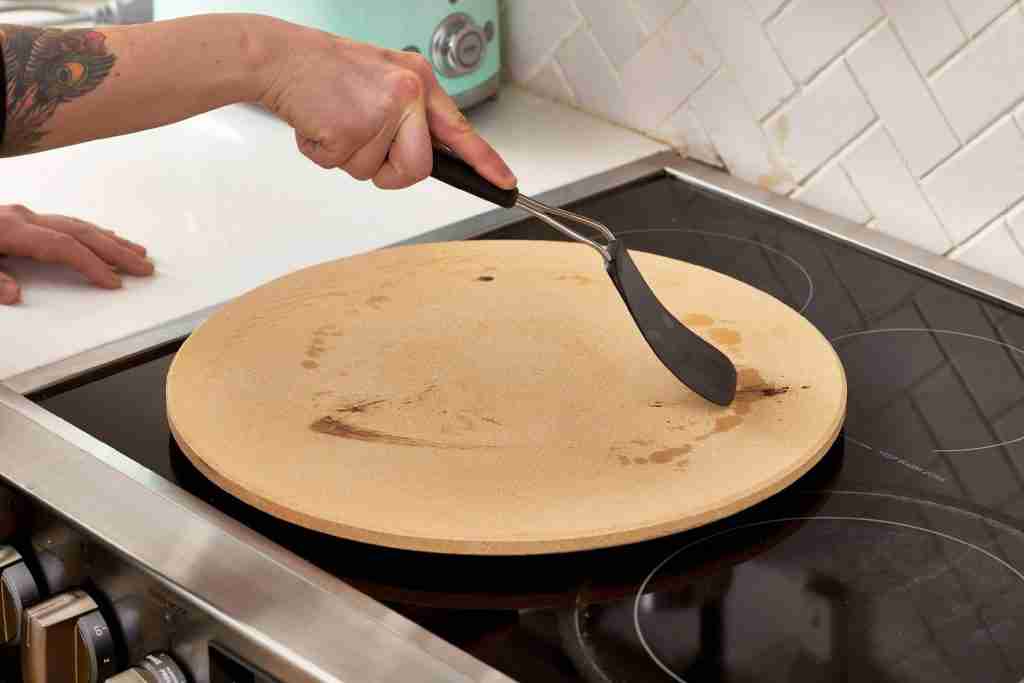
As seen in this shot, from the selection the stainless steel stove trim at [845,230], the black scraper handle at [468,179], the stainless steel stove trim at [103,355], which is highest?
the black scraper handle at [468,179]

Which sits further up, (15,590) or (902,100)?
(902,100)

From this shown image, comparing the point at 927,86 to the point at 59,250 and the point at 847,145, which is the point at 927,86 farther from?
the point at 59,250

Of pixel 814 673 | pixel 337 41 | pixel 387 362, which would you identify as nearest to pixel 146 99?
pixel 337 41

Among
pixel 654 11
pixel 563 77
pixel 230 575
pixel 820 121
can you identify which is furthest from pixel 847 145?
pixel 230 575

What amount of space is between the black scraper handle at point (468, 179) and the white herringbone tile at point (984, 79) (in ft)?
1.36

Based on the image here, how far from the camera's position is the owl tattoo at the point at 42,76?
2.93 feet

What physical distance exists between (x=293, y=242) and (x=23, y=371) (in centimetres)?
28

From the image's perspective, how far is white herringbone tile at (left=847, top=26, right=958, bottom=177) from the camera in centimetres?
113

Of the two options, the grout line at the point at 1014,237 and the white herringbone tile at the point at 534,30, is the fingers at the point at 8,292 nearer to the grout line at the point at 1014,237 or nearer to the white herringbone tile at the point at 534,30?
the white herringbone tile at the point at 534,30

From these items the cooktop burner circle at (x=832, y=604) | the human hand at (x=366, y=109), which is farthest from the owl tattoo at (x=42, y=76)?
the cooktop burner circle at (x=832, y=604)

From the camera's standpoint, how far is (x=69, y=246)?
1.10 metres

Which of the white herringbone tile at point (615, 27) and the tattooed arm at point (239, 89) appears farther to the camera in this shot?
the white herringbone tile at point (615, 27)

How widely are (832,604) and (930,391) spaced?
0.28m

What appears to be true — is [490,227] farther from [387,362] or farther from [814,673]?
[814,673]
